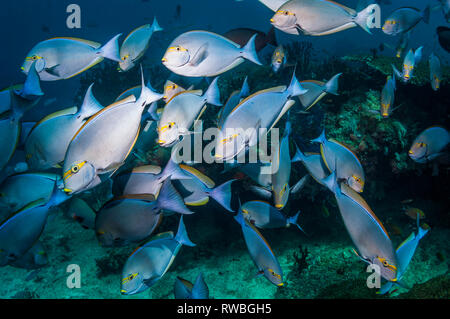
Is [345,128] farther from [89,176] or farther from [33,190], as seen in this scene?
[33,190]

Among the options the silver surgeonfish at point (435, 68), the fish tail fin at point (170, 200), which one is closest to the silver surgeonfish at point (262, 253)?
the fish tail fin at point (170, 200)

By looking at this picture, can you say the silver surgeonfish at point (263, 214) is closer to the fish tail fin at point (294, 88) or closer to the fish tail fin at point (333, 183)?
the fish tail fin at point (333, 183)

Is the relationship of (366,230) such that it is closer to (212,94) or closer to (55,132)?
(212,94)

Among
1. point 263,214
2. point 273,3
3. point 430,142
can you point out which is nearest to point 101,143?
point 263,214

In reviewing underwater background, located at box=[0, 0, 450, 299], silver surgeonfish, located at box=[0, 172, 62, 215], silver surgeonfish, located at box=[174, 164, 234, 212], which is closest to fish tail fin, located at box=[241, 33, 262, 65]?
silver surgeonfish, located at box=[174, 164, 234, 212]

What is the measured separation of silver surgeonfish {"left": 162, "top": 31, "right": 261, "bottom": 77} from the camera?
7.79 feet

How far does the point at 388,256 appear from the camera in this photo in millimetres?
1800

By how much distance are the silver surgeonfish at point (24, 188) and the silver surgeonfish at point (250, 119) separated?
162 centimetres

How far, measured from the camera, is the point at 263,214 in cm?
285

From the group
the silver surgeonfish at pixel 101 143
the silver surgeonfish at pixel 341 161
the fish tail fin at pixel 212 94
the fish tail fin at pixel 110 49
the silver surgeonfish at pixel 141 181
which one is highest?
the fish tail fin at pixel 110 49

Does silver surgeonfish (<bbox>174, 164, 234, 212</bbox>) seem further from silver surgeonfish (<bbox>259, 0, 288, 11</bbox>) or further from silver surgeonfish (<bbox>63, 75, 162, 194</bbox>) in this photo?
silver surgeonfish (<bbox>259, 0, 288, 11</bbox>)

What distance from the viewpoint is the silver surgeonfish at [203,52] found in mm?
2373

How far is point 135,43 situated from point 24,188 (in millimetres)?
2268

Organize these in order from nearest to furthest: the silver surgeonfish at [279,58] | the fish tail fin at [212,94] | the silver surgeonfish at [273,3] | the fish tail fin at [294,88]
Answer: the fish tail fin at [294,88] < the fish tail fin at [212,94] < the silver surgeonfish at [273,3] < the silver surgeonfish at [279,58]
